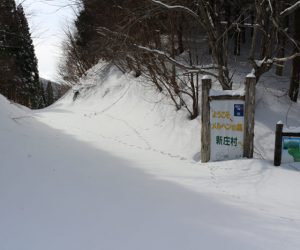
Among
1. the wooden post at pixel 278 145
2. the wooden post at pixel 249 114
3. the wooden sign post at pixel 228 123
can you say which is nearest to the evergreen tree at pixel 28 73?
the wooden sign post at pixel 228 123

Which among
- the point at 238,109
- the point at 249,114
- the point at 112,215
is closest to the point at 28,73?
the point at 238,109

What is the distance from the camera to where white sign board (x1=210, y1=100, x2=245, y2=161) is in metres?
7.52

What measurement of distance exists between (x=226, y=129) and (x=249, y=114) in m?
0.65

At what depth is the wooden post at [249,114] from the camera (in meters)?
7.30

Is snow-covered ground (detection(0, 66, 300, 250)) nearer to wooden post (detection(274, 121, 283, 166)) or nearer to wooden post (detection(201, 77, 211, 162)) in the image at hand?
wooden post (detection(274, 121, 283, 166))

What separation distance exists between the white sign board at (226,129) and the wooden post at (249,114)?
0.10 metres

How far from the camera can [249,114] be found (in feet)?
24.2

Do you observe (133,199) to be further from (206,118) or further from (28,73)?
(28,73)

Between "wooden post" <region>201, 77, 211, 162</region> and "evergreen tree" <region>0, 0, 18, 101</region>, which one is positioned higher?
"evergreen tree" <region>0, 0, 18, 101</region>

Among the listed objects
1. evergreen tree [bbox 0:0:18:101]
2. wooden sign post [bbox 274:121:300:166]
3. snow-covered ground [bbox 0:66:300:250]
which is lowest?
snow-covered ground [bbox 0:66:300:250]

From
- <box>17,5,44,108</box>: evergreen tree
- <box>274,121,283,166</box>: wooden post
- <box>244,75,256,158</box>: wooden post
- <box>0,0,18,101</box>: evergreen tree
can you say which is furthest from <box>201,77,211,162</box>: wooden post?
<box>17,5,44,108</box>: evergreen tree

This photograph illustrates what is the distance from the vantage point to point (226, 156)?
25.4 feet

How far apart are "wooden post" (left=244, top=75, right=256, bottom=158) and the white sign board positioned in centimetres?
10

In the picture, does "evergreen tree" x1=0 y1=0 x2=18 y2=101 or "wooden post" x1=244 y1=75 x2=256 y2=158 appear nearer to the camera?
"wooden post" x1=244 y1=75 x2=256 y2=158
